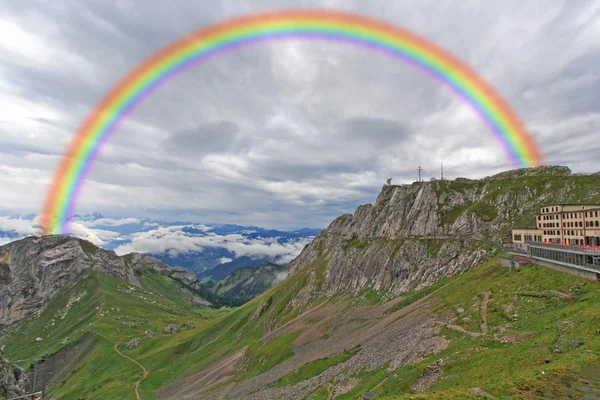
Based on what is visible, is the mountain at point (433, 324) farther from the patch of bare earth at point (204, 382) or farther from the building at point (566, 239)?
the building at point (566, 239)

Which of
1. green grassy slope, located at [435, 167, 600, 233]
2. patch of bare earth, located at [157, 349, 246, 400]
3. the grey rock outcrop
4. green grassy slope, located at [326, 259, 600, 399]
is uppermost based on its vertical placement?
green grassy slope, located at [435, 167, 600, 233]

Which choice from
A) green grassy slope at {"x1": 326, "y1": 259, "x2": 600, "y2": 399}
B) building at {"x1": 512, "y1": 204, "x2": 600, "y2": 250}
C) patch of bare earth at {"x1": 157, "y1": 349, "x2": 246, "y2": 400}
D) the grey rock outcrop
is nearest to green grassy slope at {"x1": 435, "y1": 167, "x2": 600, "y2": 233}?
building at {"x1": 512, "y1": 204, "x2": 600, "y2": 250}

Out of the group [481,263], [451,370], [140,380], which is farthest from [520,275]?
[140,380]

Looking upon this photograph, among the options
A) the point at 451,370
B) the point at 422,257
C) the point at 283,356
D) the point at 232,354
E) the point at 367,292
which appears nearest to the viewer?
the point at 451,370

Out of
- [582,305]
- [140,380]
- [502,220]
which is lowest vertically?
[140,380]

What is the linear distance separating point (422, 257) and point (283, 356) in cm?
7111

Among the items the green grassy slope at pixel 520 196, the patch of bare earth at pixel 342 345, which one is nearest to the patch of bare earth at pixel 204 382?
the patch of bare earth at pixel 342 345

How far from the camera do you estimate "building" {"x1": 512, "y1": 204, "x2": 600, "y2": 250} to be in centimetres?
8906

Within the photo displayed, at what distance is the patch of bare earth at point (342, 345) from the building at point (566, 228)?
4633 cm

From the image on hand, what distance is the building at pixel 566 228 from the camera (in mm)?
89062

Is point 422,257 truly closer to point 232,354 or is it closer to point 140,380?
point 232,354

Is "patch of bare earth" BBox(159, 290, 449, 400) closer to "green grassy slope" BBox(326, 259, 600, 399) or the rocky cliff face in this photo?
"green grassy slope" BBox(326, 259, 600, 399)

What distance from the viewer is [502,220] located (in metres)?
142

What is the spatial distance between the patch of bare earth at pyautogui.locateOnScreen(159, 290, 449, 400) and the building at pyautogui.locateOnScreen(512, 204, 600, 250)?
152 feet
